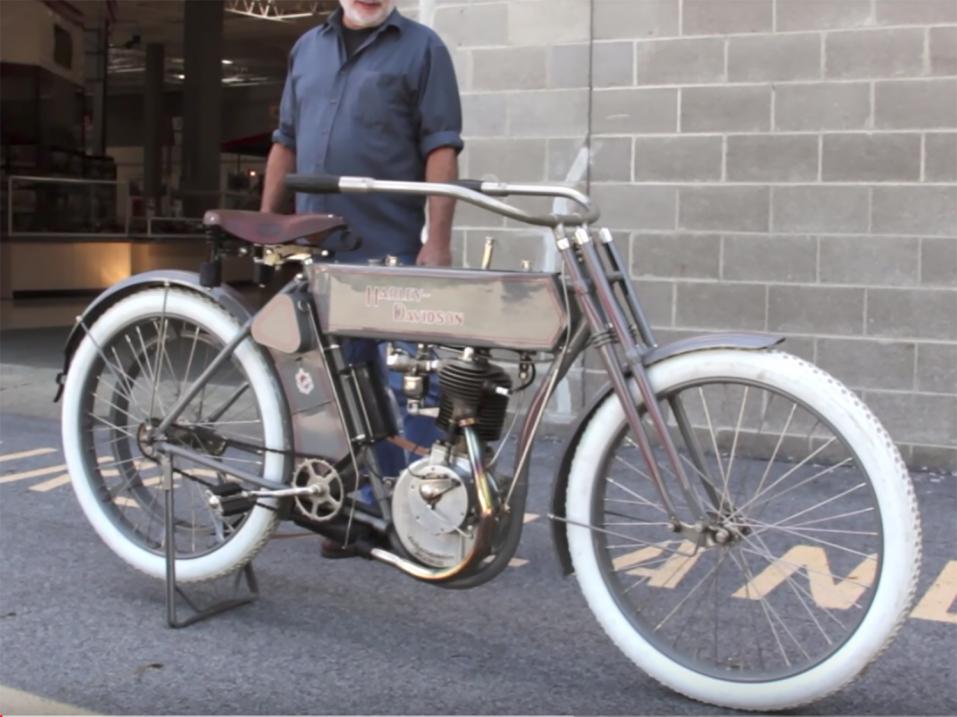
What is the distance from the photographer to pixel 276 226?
10.6 ft

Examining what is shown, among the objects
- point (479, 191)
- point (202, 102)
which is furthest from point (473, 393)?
point (202, 102)

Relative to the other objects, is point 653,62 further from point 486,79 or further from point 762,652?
point 762,652

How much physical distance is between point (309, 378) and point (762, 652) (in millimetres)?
1452

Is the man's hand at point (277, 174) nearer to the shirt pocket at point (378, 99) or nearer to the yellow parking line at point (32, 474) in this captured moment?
the shirt pocket at point (378, 99)

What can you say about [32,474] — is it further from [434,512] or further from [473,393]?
[473,393]

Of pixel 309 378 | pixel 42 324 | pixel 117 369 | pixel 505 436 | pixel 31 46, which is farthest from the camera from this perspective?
pixel 31 46

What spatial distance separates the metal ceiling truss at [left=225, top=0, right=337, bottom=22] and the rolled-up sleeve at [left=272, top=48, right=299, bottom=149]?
42.4ft

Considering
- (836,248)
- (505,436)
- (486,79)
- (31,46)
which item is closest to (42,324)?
(31,46)

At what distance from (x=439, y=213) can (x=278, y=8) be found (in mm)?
15637

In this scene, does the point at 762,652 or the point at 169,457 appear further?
the point at 169,457

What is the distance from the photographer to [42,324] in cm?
1205

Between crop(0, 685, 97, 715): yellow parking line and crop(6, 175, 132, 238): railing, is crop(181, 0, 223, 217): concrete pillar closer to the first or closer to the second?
crop(6, 175, 132, 238): railing

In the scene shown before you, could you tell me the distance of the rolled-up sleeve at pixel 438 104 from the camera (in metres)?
3.76

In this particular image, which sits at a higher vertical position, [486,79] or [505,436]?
[486,79]
